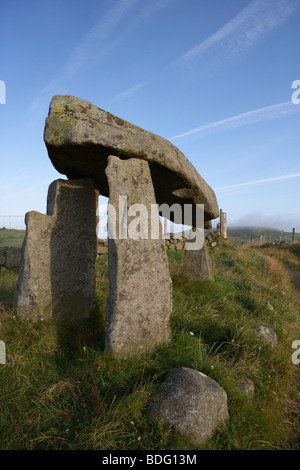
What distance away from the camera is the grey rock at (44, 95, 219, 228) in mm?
3537

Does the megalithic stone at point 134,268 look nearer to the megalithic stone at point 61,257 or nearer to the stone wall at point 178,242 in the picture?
the megalithic stone at point 61,257

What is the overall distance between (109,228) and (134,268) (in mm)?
587

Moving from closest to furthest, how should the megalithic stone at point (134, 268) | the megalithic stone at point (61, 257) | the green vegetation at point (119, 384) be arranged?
1. the green vegetation at point (119, 384)
2. the megalithic stone at point (134, 268)
3. the megalithic stone at point (61, 257)

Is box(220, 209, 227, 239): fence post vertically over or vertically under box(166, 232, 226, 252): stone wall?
over

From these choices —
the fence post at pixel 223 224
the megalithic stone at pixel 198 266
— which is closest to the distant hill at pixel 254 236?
the fence post at pixel 223 224

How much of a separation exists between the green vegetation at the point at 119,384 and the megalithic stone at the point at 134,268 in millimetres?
242

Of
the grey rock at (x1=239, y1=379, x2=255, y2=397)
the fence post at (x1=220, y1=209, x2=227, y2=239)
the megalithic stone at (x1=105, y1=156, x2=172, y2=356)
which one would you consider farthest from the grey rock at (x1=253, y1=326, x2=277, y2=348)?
the fence post at (x1=220, y1=209, x2=227, y2=239)

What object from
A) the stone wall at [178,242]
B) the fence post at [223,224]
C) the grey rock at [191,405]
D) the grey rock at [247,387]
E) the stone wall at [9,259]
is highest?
the fence post at [223,224]

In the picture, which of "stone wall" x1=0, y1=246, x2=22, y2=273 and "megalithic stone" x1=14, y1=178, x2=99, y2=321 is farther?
"stone wall" x1=0, y1=246, x2=22, y2=273

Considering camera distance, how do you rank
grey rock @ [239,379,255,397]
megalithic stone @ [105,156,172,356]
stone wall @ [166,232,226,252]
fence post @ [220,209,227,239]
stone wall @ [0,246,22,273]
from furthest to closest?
fence post @ [220,209,227,239] < stone wall @ [166,232,226,252] < stone wall @ [0,246,22,273] < megalithic stone @ [105,156,172,356] < grey rock @ [239,379,255,397]

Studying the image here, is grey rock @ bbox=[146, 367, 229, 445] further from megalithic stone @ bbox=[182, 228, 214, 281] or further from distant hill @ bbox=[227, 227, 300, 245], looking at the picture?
distant hill @ bbox=[227, 227, 300, 245]

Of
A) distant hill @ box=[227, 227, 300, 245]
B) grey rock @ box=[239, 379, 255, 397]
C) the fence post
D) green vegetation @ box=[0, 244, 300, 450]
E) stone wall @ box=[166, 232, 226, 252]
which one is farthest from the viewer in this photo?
distant hill @ box=[227, 227, 300, 245]

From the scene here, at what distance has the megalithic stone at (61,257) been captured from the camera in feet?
13.5

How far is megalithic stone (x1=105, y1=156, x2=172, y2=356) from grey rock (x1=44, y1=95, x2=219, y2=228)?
8.1 inches
